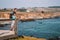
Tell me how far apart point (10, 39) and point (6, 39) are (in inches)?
14.6

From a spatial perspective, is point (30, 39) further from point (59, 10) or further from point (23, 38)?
point (59, 10)

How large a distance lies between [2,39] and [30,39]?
2033 mm

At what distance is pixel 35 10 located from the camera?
262ft

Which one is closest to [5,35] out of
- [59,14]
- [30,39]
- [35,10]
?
[30,39]

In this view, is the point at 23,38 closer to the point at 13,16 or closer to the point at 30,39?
the point at 30,39

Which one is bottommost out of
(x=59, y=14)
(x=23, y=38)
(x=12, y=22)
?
(x=59, y=14)

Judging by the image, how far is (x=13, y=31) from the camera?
32.6 ft

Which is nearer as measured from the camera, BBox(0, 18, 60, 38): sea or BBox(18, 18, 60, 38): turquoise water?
BBox(0, 18, 60, 38): sea

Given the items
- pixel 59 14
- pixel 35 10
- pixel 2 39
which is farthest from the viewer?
pixel 59 14

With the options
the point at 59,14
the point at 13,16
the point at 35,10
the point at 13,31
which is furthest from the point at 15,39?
the point at 59,14

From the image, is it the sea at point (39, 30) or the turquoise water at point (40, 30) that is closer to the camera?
the sea at point (39, 30)

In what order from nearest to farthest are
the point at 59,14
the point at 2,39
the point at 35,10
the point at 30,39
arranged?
the point at 2,39, the point at 30,39, the point at 35,10, the point at 59,14

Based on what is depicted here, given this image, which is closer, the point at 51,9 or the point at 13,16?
the point at 13,16

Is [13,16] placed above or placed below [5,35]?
above
